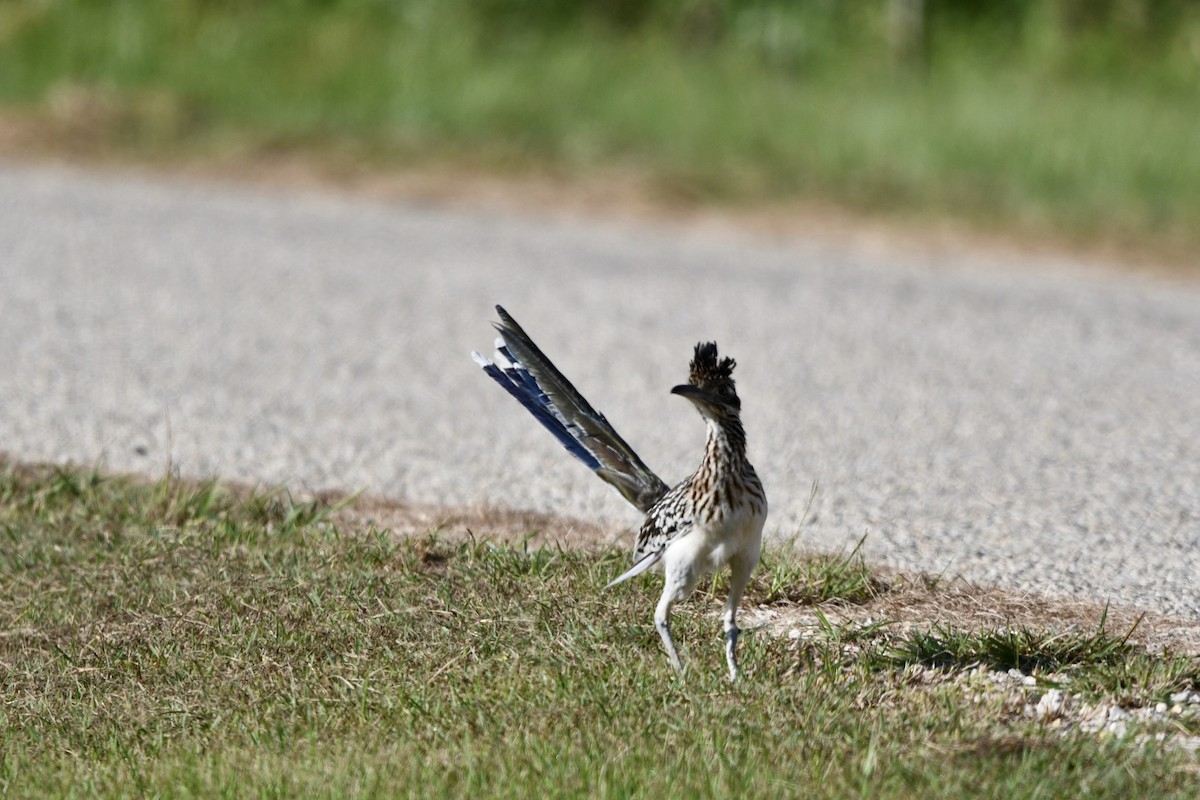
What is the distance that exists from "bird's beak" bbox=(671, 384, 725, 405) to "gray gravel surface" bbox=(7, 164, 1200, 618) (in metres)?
1.44

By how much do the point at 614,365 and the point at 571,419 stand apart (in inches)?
127

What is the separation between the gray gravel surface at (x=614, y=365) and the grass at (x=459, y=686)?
2.52ft

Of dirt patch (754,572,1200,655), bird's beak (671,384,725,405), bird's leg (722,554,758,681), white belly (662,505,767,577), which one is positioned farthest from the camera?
dirt patch (754,572,1200,655)

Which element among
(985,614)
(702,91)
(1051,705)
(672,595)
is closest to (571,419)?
(672,595)

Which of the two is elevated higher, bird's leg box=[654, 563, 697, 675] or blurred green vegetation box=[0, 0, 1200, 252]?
blurred green vegetation box=[0, 0, 1200, 252]

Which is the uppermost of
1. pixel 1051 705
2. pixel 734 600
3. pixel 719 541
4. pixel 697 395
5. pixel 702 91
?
pixel 702 91

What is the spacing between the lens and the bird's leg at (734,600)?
4.05m

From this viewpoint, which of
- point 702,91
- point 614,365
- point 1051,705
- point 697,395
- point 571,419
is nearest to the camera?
point 697,395

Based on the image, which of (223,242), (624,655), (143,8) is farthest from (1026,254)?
(143,8)

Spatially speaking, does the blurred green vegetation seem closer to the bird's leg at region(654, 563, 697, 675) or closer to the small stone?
the small stone

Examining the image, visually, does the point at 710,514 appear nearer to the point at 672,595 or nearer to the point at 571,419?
the point at 672,595

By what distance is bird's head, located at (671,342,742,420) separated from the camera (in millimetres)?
3895

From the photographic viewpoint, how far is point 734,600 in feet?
13.4

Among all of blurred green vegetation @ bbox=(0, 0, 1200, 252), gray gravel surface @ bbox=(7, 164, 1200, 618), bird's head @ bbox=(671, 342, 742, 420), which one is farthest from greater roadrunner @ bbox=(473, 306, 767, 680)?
blurred green vegetation @ bbox=(0, 0, 1200, 252)
